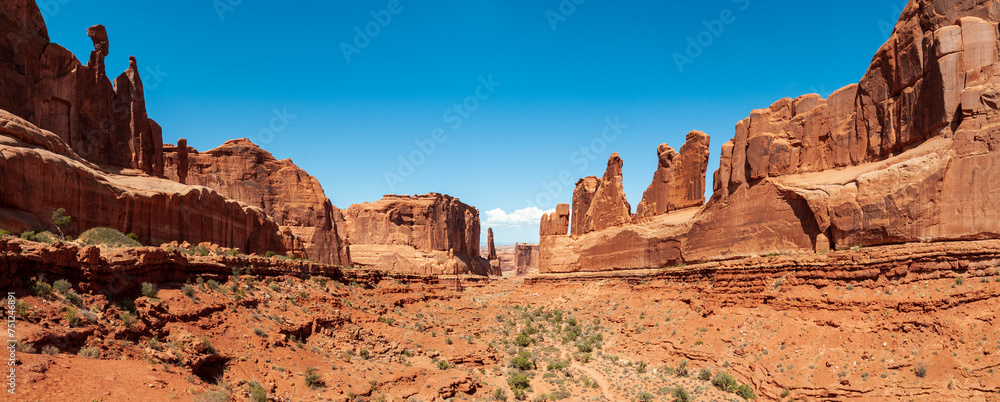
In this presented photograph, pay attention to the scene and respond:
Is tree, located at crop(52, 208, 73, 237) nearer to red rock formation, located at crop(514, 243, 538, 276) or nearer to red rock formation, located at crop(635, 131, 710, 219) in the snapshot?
red rock formation, located at crop(635, 131, 710, 219)

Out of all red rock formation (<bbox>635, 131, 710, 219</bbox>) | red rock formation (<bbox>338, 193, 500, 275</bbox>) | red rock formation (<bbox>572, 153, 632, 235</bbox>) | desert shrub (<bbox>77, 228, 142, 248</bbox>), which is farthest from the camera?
red rock formation (<bbox>338, 193, 500, 275</bbox>)

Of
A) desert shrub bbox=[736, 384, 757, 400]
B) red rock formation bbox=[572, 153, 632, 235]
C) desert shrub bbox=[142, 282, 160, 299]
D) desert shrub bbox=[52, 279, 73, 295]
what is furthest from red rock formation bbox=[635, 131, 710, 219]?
desert shrub bbox=[52, 279, 73, 295]

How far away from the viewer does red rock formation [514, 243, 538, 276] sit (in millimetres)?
139100

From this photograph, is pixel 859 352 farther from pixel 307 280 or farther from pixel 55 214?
pixel 55 214

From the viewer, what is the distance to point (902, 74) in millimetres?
20406

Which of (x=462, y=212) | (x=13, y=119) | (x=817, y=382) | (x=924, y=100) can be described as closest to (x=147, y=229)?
→ (x=13, y=119)

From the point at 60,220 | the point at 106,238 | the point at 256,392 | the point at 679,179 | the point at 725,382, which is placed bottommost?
the point at 725,382

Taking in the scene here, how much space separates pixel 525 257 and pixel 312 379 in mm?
127642

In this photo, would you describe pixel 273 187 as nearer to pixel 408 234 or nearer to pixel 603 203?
pixel 408 234

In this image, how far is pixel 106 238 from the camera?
17.4 meters

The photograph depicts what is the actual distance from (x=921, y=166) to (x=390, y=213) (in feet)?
231

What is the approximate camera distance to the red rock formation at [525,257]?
13910 centimetres

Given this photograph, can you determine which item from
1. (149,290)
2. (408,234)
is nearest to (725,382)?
(149,290)

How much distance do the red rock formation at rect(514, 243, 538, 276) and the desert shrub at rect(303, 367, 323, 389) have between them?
12174 centimetres
